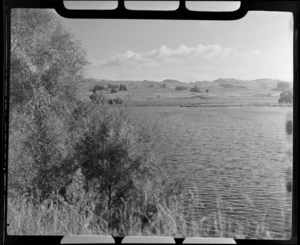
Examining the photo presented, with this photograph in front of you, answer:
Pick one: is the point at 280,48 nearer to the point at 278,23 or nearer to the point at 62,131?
the point at 278,23

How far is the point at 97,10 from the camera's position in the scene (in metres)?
2.53

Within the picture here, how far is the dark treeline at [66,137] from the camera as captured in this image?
17.4 feet

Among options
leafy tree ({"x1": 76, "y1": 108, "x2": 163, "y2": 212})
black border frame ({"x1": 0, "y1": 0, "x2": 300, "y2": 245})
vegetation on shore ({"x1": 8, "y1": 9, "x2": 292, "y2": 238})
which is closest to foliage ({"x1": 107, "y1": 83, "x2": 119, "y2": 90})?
vegetation on shore ({"x1": 8, "y1": 9, "x2": 292, "y2": 238})

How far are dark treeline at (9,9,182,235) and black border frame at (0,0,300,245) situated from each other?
260cm

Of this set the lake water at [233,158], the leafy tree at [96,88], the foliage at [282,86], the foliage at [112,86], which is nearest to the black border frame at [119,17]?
the lake water at [233,158]

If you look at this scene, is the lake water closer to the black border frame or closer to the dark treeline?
the dark treeline

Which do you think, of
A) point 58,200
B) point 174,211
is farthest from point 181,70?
point 58,200

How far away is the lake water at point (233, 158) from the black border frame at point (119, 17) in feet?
6.38

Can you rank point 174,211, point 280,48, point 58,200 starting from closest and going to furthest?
point 280,48
point 174,211
point 58,200

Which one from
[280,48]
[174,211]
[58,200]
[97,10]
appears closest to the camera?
[97,10]

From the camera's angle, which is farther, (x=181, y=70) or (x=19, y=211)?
(x=181, y=70)

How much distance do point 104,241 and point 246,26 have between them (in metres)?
3.15

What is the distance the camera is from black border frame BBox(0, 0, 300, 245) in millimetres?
2523

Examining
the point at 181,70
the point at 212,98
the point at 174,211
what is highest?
the point at 181,70
